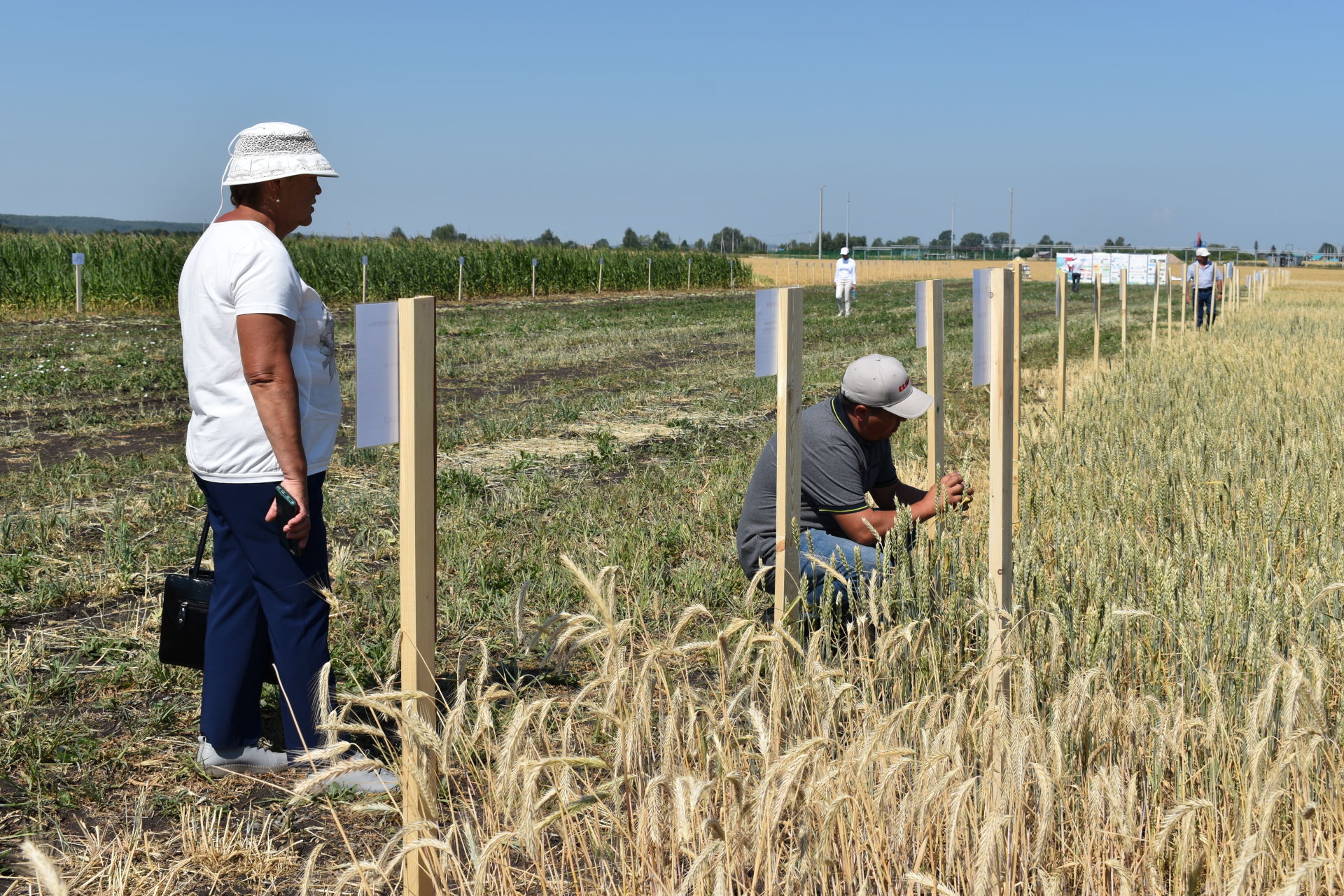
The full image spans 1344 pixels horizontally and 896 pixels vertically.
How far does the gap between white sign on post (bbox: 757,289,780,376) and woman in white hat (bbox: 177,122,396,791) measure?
129 cm

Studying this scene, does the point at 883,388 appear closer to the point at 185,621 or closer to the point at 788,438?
the point at 788,438

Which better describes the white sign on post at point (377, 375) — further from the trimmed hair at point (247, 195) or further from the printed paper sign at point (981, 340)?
the printed paper sign at point (981, 340)

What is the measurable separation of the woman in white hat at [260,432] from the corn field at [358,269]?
69.0 ft

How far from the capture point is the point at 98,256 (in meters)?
23.2

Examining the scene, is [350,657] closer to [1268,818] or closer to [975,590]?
[975,590]

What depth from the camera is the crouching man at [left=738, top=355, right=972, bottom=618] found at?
4156 millimetres

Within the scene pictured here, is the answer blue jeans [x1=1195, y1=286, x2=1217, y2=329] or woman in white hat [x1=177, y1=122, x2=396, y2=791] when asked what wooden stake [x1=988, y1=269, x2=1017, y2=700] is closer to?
woman in white hat [x1=177, y1=122, x2=396, y2=791]

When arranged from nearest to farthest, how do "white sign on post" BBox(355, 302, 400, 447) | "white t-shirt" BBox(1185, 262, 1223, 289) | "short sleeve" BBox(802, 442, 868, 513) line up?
"white sign on post" BBox(355, 302, 400, 447) → "short sleeve" BBox(802, 442, 868, 513) → "white t-shirt" BBox(1185, 262, 1223, 289)

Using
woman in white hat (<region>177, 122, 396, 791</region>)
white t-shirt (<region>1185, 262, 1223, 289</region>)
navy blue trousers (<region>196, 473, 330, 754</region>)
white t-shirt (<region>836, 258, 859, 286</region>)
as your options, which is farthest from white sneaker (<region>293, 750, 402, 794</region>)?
white t-shirt (<region>836, 258, 859, 286</region>)

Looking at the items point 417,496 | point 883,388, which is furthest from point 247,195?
point 883,388

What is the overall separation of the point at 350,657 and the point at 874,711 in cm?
223

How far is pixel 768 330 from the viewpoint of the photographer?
3.75 meters

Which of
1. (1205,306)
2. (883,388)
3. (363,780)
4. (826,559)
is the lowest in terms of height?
(363,780)

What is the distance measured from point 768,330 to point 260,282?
1518 millimetres
